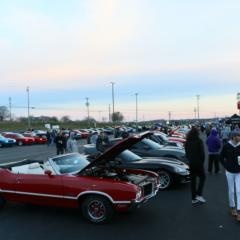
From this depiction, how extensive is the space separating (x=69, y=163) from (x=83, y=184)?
1232mm

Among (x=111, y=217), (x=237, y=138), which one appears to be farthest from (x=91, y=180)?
(x=237, y=138)

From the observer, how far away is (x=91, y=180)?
8.21 meters

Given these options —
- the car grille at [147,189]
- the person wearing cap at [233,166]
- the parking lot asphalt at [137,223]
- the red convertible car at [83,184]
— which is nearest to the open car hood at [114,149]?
the red convertible car at [83,184]

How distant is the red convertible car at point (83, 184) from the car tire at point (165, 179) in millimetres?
2376

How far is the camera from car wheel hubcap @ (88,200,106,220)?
8.13m

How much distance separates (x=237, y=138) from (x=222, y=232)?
1.85 meters

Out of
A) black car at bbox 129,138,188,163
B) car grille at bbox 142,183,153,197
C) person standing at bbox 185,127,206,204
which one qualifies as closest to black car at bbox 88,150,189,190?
person standing at bbox 185,127,206,204

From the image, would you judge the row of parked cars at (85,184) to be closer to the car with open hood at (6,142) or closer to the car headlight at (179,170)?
the car headlight at (179,170)

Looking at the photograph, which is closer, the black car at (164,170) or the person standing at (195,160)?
the person standing at (195,160)

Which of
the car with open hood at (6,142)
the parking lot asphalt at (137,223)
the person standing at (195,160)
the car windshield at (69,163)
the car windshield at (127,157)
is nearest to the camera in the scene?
the parking lot asphalt at (137,223)

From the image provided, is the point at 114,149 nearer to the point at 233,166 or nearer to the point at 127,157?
the point at 233,166

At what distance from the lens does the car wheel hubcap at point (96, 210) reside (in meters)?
8.13

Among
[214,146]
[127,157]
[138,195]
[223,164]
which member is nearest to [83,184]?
[138,195]

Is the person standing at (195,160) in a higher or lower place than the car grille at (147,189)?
higher
